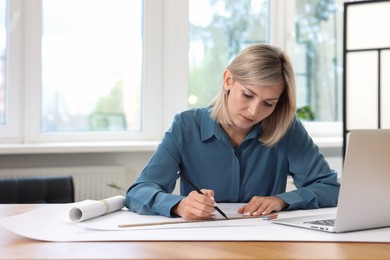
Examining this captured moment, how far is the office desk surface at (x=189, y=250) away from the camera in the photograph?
1385 millimetres

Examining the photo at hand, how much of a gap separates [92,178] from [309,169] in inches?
68.1

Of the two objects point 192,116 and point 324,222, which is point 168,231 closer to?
point 324,222

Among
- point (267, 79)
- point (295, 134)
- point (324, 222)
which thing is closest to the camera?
point (324, 222)

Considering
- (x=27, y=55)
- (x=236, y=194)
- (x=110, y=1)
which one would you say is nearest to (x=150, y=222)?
(x=236, y=194)

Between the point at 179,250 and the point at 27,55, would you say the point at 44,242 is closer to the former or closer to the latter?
the point at 179,250

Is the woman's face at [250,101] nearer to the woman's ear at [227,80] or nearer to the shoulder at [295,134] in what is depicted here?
Answer: the woman's ear at [227,80]

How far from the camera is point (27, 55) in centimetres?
366

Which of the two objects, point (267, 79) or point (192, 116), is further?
point (192, 116)

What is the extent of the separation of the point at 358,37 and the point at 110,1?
146cm

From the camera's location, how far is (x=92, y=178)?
3689 millimetres

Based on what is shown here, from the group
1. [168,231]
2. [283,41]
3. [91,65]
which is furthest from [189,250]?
[283,41]

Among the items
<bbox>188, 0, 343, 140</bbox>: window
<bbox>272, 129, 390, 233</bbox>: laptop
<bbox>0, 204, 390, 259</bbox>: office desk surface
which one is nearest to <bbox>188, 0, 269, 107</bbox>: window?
<bbox>188, 0, 343, 140</bbox>: window

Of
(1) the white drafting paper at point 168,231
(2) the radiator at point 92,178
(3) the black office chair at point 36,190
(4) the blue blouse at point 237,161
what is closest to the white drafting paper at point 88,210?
(1) the white drafting paper at point 168,231

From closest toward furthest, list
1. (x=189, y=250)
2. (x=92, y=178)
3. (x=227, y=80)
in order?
(x=189, y=250), (x=227, y=80), (x=92, y=178)
